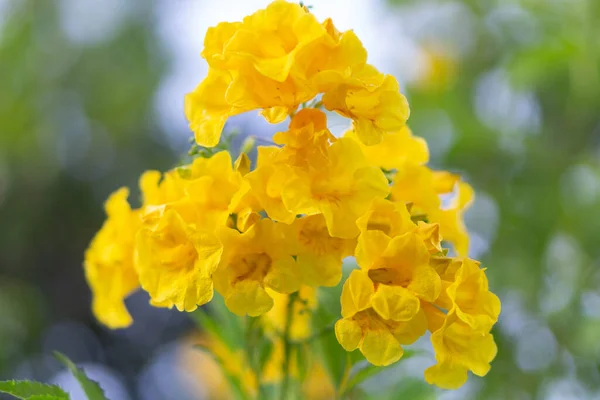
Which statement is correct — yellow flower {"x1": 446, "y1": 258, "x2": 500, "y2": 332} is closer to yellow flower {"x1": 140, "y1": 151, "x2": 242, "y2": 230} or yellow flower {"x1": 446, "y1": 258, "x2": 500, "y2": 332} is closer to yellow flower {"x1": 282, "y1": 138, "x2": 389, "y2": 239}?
yellow flower {"x1": 282, "y1": 138, "x2": 389, "y2": 239}

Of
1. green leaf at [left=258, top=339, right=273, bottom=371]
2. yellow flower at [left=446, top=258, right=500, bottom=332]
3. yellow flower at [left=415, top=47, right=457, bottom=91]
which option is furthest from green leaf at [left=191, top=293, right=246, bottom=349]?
yellow flower at [left=415, top=47, right=457, bottom=91]

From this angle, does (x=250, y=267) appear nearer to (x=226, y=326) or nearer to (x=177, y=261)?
(x=177, y=261)

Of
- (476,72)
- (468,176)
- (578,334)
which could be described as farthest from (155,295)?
(476,72)

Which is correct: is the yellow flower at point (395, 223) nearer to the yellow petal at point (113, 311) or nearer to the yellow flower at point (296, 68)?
the yellow flower at point (296, 68)

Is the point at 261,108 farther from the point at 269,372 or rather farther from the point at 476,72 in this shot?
the point at 476,72

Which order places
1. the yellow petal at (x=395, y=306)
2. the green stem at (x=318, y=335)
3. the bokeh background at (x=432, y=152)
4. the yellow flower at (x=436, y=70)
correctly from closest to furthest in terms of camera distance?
the yellow petal at (x=395, y=306)
the green stem at (x=318, y=335)
the bokeh background at (x=432, y=152)
the yellow flower at (x=436, y=70)

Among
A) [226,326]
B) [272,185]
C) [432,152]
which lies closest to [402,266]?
[272,185]

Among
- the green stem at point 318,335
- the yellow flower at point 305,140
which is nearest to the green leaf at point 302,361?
the green stem at point 318,335
